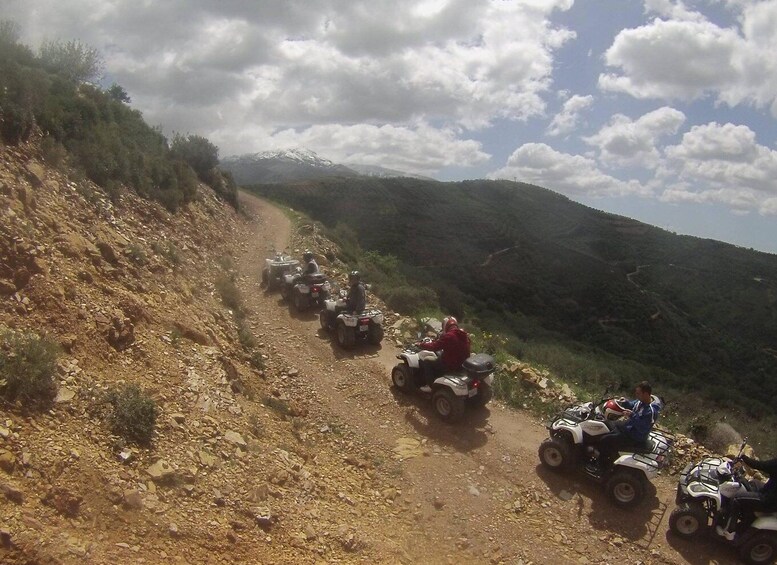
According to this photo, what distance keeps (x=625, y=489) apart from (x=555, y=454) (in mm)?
1088

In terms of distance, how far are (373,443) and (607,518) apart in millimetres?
3749

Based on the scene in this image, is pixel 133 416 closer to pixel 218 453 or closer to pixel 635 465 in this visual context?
pixel 218 453

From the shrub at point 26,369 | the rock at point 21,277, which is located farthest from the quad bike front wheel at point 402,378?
the rock at point 21,277

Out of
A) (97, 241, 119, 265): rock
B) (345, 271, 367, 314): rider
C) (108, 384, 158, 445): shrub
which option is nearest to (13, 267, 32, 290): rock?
(108, 384, 158, 445): shrub

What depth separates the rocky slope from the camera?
15.3ft

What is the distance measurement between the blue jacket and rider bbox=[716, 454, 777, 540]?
1.09m

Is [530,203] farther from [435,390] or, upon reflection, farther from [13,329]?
[13,329]

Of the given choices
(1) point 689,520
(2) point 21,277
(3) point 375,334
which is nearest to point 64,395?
(2) point 21,277

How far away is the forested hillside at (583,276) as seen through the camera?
34.8m

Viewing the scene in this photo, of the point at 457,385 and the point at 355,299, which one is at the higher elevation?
the point at 355,299

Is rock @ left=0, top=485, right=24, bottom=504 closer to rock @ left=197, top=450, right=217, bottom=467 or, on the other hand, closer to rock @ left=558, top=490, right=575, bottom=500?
rock @ left=197, top=450, right=217, bottom=467

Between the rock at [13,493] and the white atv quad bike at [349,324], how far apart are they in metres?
8.00

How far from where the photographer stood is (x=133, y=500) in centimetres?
482

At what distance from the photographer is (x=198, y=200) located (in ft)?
66.8
